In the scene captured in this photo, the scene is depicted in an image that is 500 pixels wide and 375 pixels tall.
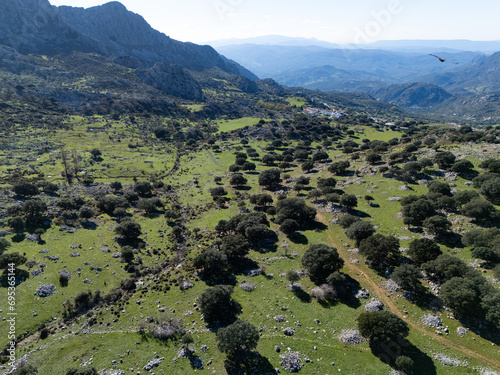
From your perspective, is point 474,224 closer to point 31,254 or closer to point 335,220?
point 335,220

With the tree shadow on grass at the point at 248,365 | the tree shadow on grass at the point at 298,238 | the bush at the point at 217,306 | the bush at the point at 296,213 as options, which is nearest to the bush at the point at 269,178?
A: the bush at the point at 296,213

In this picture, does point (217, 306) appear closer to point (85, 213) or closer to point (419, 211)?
point (419, 211)

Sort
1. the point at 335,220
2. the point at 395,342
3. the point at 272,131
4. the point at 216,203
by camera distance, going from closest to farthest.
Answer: the point at 395,342 → the point at 335,220 → the point at 216,203 → the point at 272,131

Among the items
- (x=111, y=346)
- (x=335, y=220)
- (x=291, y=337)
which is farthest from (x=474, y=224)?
(x=111, y=346)

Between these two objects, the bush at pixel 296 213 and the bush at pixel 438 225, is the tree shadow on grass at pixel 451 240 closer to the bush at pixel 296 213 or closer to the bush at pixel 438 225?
the bush at pixel 438 225

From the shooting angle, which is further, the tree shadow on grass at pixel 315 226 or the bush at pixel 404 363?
the tree shadow on grass at pixel 315 226

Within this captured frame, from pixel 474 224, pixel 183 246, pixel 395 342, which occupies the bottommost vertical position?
pixel 183 246

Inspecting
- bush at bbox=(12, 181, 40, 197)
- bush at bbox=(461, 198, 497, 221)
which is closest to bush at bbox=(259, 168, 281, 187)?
bush at bbox=(461, 198, 497, 221)
